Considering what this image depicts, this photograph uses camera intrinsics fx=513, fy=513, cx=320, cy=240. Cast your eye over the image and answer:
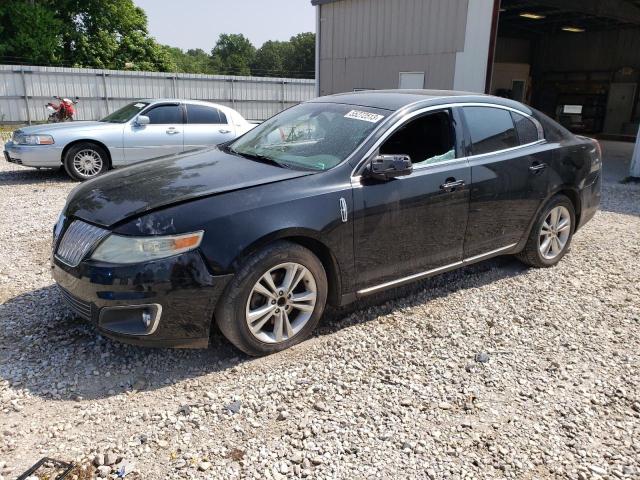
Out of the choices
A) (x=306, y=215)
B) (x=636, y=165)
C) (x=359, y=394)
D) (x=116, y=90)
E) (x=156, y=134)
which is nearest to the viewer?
(x=359, y=394)

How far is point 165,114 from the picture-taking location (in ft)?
31.2

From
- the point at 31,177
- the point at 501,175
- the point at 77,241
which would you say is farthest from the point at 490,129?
the point at 31,177

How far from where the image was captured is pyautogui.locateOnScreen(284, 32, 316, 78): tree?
263 ft

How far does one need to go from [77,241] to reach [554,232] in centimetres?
419

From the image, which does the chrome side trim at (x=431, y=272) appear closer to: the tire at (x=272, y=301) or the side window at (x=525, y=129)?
the tire at (x=272, y=301)

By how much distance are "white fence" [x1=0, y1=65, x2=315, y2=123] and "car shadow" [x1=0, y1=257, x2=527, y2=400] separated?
17323 millimetres

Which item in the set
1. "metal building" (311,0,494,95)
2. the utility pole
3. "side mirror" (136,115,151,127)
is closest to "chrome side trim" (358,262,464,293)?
"side mirror" (136,115,151,127)

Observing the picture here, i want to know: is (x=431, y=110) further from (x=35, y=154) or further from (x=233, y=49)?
(x=233, y=49)

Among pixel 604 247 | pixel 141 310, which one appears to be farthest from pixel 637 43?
pixel 141 310

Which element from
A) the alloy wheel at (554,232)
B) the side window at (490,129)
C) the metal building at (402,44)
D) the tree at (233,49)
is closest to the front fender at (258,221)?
the side window at (490,129)

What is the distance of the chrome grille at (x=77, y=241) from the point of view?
118 inches

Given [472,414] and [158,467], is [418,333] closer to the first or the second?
[472,414]

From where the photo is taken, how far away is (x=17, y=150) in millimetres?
8617

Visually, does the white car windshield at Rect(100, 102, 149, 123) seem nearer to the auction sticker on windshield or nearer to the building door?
the auction sticker on windshield
